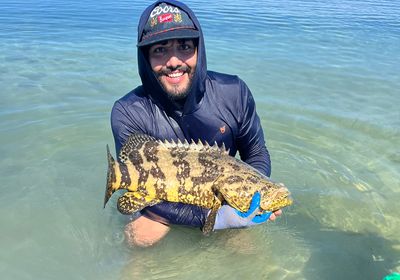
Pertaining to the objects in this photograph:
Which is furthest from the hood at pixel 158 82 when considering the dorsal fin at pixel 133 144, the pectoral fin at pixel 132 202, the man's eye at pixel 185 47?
the pectoral fin at pixel 132 202

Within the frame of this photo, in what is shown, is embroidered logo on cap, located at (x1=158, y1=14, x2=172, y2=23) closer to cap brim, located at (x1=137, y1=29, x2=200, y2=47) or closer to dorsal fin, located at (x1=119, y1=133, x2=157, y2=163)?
cap brim, located at (x1=137, y1=29, x2=200, y2=47)

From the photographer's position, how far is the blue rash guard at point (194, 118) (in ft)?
16.0

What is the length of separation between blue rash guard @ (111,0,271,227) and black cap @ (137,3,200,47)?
63cm

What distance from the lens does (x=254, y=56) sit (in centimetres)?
1387

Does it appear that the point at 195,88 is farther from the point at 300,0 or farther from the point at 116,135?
the point at 300,0

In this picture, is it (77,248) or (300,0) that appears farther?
(300,0)

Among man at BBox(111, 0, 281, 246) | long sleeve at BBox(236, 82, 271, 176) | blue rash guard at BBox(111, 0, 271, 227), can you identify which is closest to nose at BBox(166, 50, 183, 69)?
man at BBox(111, 0, 281, 246)

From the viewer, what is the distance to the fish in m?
3.99

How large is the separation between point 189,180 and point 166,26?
166cm

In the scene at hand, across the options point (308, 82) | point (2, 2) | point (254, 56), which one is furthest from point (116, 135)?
point (2, 2)

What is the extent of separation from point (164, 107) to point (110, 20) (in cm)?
1688

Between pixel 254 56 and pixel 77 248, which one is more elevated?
pixel 254 56

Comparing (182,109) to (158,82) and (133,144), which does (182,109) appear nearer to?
(158,82)

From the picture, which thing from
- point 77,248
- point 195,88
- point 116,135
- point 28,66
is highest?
point 195,88
